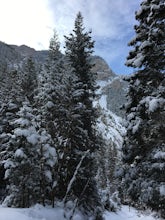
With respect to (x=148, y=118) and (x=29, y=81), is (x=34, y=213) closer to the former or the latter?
(x=148, y=118)

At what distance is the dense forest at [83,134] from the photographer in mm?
10672

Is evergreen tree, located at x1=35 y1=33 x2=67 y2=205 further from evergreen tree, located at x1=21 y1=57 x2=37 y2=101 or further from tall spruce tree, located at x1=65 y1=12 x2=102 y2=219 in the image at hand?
evergreen tree, located at x1=21 y1=57 x2=37 y2=101

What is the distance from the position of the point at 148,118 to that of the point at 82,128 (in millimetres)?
7057

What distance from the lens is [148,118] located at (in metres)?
11.1

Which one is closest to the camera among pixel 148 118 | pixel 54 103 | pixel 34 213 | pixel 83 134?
pixel 34 213

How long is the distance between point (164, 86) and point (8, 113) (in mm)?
14666

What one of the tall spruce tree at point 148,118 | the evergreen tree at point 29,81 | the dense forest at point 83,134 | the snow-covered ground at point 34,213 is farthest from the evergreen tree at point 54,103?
the evergreen tree at point 29,81

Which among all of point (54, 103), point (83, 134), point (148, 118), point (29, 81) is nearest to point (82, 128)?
point (83, 134)

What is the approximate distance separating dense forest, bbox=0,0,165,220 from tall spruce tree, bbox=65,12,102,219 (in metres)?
0.06

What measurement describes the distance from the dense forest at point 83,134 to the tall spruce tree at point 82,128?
6cm

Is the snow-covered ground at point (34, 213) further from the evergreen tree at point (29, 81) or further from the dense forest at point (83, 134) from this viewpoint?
the evergreen tree at point (29, 81)

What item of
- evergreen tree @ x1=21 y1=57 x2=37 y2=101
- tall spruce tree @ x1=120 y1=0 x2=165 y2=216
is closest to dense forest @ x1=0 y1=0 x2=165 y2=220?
tall spruce tree @ x1=120 y1=0 x2=165 y2=216

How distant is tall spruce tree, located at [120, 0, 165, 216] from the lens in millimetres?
10125

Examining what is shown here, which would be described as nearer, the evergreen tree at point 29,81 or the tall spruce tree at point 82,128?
the tall spruce tree at point 82,128
